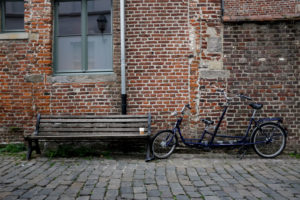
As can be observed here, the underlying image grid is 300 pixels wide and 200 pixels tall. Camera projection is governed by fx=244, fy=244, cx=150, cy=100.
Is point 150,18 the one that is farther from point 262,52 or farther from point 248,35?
point 262,52

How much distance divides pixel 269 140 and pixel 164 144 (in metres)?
2.23

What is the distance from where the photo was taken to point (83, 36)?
5.87 meters

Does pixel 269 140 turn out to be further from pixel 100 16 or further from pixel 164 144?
pixel 100 16

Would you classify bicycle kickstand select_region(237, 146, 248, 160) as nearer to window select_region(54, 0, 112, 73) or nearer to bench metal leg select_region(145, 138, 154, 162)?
bench metal leg select_region(145, 138, 154, 162)

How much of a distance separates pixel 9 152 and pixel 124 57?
→ 11.2 feet

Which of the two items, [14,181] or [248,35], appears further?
[248,35]

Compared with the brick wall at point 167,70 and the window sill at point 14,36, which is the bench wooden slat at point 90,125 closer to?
the brick wall at point 167,70

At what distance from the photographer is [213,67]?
5598 millimetres

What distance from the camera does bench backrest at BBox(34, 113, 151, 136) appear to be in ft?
17.2

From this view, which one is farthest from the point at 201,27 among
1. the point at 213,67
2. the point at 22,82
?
the point at 22,82

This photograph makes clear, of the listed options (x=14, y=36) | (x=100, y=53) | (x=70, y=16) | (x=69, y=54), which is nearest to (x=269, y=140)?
(x=100, y=53)

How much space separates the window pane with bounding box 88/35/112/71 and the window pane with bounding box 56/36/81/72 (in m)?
0.30

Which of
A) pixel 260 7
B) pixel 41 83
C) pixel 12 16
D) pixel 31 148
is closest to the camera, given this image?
pixel 31 148

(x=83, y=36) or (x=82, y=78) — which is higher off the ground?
(x=83, y=36)
